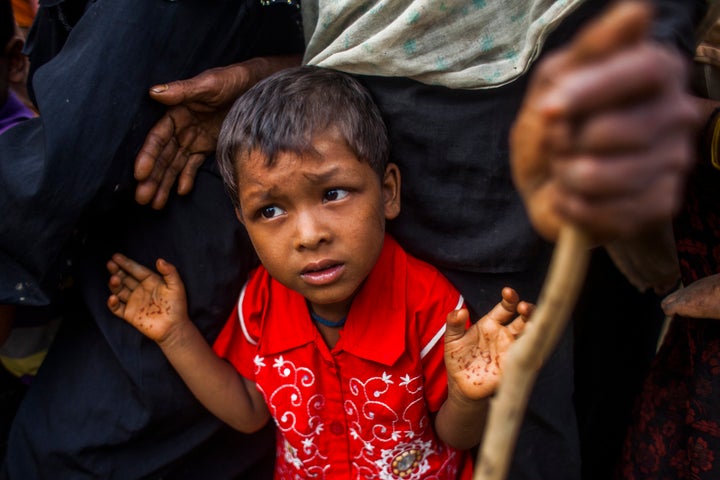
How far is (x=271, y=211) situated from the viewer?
1133 millimetres

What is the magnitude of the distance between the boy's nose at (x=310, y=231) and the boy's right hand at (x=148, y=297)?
1.28ft

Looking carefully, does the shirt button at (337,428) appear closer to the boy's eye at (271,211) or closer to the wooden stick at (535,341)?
the boy's eye at (271,211)

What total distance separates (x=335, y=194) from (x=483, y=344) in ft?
1.23

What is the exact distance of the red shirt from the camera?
122 centimetres

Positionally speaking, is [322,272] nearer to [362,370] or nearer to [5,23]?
[362,370]

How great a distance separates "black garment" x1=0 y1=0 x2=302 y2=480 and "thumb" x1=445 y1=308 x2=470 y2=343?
51 centimetres

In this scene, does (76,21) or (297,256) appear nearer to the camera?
(297,256)

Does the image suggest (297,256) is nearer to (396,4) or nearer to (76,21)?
(396,4)

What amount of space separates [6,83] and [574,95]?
173 cm

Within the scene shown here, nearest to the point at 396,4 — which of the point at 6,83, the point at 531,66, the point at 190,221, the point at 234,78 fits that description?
the point at 531,66

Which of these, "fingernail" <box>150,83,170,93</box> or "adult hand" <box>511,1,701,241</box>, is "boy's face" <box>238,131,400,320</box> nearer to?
"fingernail" <box>150,83,170,93</box>

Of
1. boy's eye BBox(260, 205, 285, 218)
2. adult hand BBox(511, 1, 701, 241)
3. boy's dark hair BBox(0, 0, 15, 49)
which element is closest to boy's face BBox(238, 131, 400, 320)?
boy's eye BBox(260, 205, 285, 218)

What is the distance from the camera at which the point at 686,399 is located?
4.05 feet

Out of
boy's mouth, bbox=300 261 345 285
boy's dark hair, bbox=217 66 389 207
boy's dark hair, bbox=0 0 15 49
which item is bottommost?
boy's mouth, bbox=300 261 345 285
